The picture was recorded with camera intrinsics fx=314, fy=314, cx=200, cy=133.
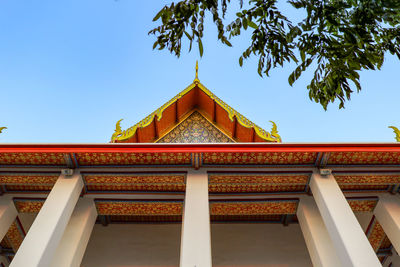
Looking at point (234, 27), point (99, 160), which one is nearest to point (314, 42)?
point (234, 27)

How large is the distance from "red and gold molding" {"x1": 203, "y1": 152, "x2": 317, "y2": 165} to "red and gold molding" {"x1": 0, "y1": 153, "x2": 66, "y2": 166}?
203 cm

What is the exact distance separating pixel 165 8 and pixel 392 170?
4.26 m

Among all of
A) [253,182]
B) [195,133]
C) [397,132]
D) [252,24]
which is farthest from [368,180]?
[252,24]

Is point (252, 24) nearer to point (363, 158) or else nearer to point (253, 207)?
point (363, 158)

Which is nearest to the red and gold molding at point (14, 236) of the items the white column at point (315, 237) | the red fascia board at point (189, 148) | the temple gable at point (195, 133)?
the red fascia board at point (189, 148)

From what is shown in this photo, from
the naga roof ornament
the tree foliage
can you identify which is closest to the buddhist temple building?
the naga roof ornament

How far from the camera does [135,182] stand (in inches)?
177

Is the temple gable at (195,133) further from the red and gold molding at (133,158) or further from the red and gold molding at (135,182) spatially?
the red and gold molding at (133,158)

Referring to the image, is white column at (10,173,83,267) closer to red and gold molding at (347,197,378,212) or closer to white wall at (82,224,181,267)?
white wall at (82,224,181,267)

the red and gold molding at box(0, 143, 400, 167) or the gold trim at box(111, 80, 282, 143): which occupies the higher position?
the gold trim at box(111, 80, 282, 143)

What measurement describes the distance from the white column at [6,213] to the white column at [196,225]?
8.68ft

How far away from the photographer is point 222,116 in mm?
6641

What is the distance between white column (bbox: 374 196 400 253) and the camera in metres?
4.06

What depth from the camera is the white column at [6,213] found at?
4371 mm
